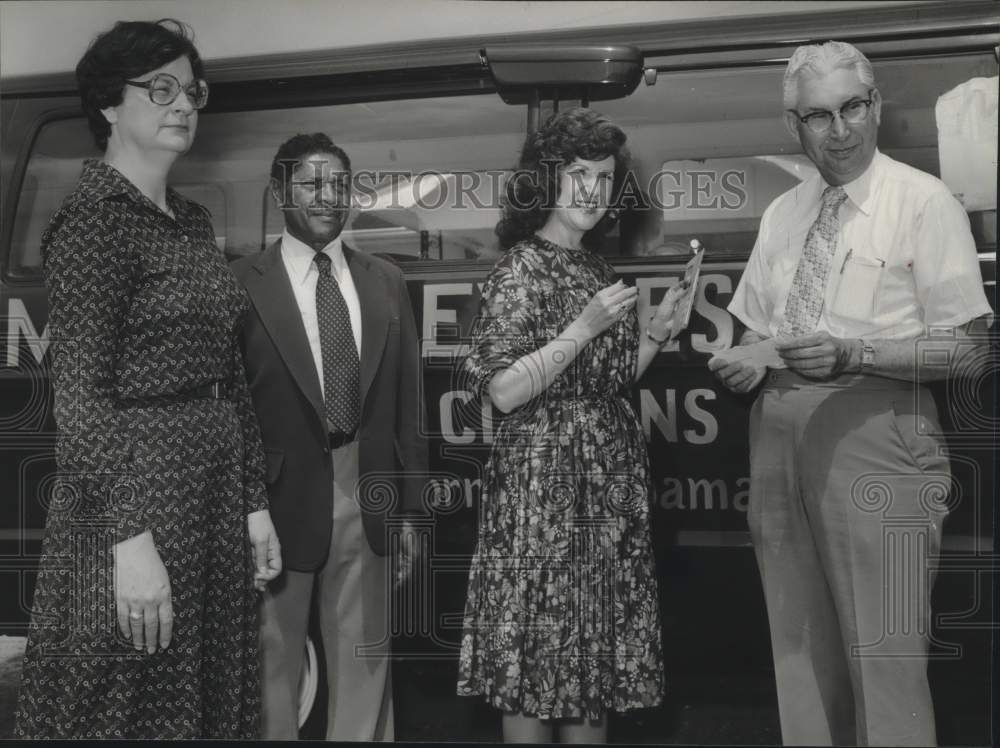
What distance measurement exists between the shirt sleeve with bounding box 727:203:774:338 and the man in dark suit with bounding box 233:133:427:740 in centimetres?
87

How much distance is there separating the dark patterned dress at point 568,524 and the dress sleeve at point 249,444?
0.61m

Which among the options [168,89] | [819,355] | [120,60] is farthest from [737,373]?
[120,60]

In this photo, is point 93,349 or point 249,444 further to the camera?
point 249,444

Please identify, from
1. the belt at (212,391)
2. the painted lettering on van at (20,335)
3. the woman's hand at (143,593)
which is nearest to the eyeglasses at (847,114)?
the belt at (212,391)

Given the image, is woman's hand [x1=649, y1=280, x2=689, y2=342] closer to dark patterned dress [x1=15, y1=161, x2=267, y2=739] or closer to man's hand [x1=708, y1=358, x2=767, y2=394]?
man's hand [x1=708, y1=358, x2=767, y2=394]

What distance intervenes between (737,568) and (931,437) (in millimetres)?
598

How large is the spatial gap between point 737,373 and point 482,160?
0.89 metres

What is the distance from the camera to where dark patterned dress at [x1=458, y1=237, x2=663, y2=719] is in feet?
8.31

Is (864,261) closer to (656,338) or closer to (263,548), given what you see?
(656,338)

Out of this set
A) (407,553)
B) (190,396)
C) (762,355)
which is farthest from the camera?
(407,553)

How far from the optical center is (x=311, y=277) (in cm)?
262

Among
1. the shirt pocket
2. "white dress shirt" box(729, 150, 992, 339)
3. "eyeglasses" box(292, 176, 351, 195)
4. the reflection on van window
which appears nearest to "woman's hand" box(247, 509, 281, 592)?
the reflection on van window

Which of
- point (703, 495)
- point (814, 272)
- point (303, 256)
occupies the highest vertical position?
point (303, 256)

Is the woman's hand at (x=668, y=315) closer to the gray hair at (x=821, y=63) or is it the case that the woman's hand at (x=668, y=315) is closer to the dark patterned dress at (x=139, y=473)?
the gray hair at (x=821, y=63)
